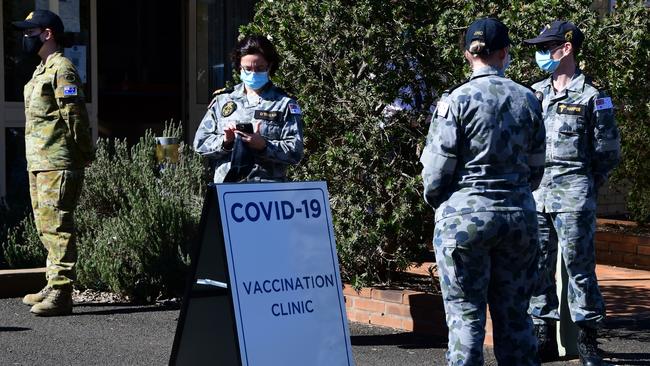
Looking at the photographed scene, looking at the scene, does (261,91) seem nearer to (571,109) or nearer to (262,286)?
(262,286)

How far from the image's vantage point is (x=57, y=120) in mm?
7883

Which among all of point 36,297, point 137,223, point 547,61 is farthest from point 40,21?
point 547,61

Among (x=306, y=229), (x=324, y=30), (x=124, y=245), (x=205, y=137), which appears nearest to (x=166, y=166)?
(x=124, y=245)

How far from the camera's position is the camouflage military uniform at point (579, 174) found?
6.58 metres

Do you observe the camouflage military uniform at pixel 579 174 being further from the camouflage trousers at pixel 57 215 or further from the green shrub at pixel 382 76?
the camouflage trousers at pixel 57 215

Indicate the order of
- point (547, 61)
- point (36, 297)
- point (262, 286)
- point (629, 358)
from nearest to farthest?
point (262, 286) < point (547, 61) < point (629, 358) < point (36, 297)

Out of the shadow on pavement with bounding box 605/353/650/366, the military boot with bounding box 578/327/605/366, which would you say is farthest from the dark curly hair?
the shadow on pavement with bounding box 605/353/650/366

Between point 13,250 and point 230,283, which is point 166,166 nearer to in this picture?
point 13,250

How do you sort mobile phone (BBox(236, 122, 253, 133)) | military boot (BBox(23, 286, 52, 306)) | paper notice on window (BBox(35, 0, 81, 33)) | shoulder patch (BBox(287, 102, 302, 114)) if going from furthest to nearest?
paper notice on window (BBox(35, 0, 81, 33)) < military boot (BBox(23, 286, 52, 306)) < shoulder patch (BBox(287, 102, 302, 114)) < mobile phone (BBox(236, 122, 253, 133))

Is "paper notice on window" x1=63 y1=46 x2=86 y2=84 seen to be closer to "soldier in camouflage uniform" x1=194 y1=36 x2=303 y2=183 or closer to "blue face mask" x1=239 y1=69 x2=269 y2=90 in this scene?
"soldier in camouflage uniform" x1=194 y1=36 x2=303 y2=183

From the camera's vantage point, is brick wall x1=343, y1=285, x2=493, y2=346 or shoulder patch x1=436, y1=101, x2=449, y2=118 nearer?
shoulder patch x1=436, y1=101, x2=449, y2=118

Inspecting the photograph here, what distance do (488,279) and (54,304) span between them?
3872mm

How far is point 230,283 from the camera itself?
17.7 ft

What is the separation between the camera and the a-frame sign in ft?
17.9
